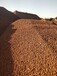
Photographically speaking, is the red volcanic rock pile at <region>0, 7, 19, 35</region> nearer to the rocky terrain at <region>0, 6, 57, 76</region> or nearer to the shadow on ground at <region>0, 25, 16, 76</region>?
the rocky terrain at <region>0, 6, 57, 76</region>

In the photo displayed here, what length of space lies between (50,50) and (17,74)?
4722mm

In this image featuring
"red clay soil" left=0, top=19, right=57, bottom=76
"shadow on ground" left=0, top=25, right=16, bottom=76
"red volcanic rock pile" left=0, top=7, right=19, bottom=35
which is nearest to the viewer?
"red clay soil" left=0, top=19, right=57, bottom=76

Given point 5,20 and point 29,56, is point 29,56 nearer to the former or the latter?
point 29,56

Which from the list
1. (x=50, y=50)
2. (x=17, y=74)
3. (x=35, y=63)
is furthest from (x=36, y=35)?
(x=17, y=74)

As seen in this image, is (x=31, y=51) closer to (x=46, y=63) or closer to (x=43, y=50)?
(x=43, y=50)

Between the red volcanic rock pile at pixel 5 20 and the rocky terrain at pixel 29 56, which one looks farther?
the red volcanic rock pile at pixel 5 20

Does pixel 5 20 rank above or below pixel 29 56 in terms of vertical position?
below

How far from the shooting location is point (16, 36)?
827 inches

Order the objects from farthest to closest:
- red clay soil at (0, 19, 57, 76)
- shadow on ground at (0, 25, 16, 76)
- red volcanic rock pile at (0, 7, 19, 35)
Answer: red volcanic rock pile at (0, 7, 19, 35) < shadow on ground at (0, 25, 16, 76) < red clay soil at (0, 19, 57, 76)

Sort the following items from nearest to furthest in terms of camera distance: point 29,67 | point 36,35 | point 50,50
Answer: point 29,67 → point 50,50 → point 36,35

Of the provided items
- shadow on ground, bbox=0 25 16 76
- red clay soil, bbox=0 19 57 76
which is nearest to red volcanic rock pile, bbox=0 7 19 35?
red clay soil, bbox=0 19 57 76

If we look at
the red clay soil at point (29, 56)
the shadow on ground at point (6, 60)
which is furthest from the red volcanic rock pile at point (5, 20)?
the shadow on ground at point (6, 60)

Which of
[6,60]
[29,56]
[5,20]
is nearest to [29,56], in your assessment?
[29,56]

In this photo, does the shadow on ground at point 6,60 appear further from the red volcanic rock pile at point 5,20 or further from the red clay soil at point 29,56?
the red volcanic rock pile at point 5,20
